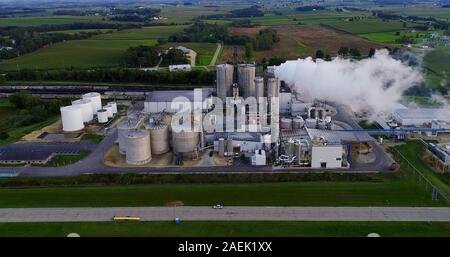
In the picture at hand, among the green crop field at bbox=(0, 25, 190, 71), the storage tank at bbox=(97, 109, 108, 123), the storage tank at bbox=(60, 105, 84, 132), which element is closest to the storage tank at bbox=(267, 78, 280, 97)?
the storage tank at bbox=(97, 109, 108, 123)

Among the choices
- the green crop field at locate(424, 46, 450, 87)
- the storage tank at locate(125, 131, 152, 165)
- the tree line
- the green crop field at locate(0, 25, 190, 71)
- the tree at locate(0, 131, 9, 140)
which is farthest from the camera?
the green crop field at locate(0, 25, 190, 71)

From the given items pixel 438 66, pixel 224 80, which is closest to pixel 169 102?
pixel 224 80

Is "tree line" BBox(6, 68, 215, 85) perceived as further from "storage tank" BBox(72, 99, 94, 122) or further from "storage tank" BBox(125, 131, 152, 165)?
"storage tank" BBox(125, 131, 152, 165)

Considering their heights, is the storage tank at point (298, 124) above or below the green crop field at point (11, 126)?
above

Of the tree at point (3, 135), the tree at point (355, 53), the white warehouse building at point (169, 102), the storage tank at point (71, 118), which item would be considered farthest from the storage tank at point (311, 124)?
the tree at point (355, 53)

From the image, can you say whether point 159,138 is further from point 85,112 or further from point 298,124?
point 85,112

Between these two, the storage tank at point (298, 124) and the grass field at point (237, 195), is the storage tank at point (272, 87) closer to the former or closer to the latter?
the storage tank at point (298, 124)
